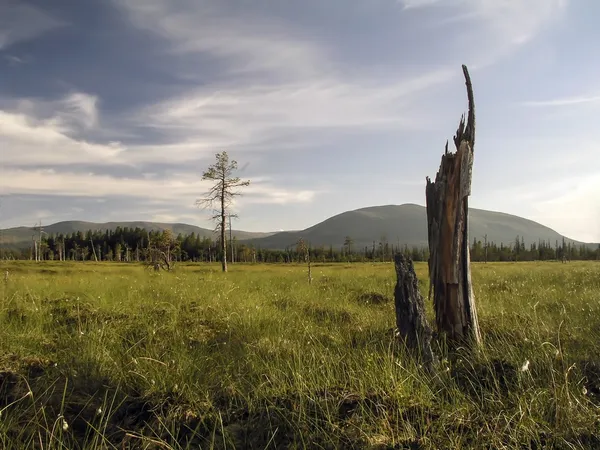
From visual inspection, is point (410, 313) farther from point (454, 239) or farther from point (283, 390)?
point (283, 390)

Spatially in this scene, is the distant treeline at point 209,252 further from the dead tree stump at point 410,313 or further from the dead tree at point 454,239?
the dead tree stump at point 410,313

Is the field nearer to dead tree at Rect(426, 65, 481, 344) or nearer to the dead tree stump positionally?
the dead tree stump

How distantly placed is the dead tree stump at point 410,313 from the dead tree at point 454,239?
0.69 meters

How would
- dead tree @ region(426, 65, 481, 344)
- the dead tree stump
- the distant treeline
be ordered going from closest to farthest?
1. the dead tree stump
2. dead tree @ region(426, 65, 481, 344)
3. the distant treeline

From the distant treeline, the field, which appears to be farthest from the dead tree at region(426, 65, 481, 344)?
the distant treeline

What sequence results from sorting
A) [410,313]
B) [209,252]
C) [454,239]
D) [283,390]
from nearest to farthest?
[283,390], [410,313], [454,239], [209,252]

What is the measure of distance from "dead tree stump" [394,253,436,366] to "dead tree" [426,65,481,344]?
0.69 meters

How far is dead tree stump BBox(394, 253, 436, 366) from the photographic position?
5218 mm

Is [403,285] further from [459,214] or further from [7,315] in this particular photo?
[7,315]

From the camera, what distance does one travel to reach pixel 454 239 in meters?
6.01

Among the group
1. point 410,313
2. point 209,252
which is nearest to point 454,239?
point 410,313

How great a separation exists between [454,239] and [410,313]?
140 cm

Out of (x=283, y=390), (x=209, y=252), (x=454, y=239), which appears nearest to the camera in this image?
(x=283, y=390)

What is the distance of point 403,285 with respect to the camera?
5.65 metres
